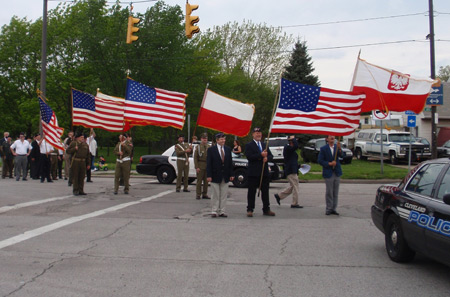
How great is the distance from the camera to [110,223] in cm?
903

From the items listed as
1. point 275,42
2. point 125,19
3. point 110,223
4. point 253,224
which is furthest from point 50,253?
point 275,42

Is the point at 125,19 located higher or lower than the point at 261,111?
higher

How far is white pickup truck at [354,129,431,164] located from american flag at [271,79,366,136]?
51.0 feet

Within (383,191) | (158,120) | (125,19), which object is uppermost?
(125,19)

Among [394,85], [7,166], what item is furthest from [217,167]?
[7,166]

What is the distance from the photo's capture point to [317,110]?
35.6ft

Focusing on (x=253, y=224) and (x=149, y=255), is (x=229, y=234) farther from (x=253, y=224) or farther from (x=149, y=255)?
(x=149, y=255)

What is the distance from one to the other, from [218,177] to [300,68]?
37.4 metres

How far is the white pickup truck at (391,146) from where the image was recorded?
27359 mm

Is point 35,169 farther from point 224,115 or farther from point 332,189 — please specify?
point 332,189

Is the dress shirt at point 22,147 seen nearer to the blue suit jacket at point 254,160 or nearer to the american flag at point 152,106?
the american flag at point 152,106

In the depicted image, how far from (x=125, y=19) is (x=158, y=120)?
2395 cm

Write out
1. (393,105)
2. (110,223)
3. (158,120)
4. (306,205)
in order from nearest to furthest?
(110,223), (393,105), (306,205), (158,120)

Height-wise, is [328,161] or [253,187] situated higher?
[328,161]
